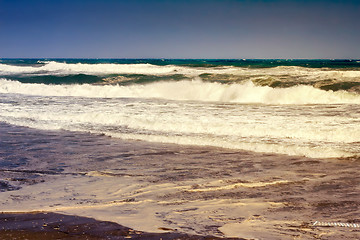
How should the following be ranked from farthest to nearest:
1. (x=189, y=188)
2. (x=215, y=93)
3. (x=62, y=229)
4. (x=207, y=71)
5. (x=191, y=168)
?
(x=207, y=71) < (x=215, y=93) < (x=191, y=168) < (x=189, y=188) < (x=62, y=229)

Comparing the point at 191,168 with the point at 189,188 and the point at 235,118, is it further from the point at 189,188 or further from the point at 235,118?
the point at 235,118

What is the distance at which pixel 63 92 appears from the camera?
2417 centimetres

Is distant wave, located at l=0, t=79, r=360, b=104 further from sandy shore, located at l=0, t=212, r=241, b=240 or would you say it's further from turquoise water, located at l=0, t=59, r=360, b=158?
sandy shore, located at l=0, t=212, r=241, b=240

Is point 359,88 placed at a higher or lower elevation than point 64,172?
higher

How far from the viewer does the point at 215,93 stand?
1994cm

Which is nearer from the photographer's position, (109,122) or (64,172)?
(64,172)

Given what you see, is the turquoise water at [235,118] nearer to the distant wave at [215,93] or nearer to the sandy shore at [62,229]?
the distant wave at [215,93]

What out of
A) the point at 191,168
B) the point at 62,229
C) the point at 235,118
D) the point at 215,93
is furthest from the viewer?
the point at 215,93

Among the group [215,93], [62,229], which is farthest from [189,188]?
[215,93]

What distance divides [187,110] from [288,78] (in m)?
12.1

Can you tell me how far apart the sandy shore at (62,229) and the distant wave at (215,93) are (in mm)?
13844

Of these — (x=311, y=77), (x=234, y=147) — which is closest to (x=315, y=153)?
(x=234, y=147)

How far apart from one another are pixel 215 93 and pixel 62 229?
53.5ft

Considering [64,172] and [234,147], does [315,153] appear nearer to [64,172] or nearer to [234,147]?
[234,147]
